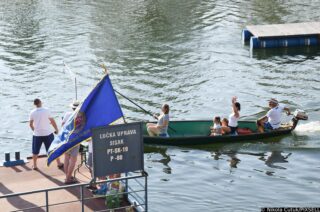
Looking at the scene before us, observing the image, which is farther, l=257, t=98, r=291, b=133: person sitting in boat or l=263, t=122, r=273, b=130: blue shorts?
l=263, t=122, r=273, b=130: blue shorts

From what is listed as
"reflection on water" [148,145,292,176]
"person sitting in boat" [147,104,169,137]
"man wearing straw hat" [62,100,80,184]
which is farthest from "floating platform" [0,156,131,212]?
"person sitting in boat" [147,104,169,137]

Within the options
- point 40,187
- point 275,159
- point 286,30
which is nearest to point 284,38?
point 286,30

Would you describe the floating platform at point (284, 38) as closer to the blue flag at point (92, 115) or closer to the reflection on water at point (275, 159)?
the reflection on water at point (275, 159)

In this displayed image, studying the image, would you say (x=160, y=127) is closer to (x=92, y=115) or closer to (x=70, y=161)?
(x=70, y=161)

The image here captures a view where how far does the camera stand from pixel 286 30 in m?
44.1

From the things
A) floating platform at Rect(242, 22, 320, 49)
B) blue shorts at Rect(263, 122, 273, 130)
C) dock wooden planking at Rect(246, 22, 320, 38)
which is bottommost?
blue shorts at Rect(263, 122, 273, 130)

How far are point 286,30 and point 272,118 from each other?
18.6m

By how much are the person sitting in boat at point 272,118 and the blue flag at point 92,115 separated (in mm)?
11525

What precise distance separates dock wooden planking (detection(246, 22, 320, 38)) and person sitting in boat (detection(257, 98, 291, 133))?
16443 mm

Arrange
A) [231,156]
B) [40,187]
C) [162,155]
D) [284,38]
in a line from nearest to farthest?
[40,187]
[231,156]
[162,155]
[284,38]

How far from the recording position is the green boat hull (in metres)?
26.0

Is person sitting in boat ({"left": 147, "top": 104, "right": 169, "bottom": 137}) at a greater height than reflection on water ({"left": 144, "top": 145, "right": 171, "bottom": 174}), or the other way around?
person sitting in boat ({"left": 147, "top": 104, "right": 169, "bottom": 137})

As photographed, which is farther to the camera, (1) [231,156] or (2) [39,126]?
(1) [231,156]

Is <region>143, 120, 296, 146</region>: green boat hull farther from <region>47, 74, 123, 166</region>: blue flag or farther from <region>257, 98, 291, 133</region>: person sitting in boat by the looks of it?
<region>47, 74, 123, 166</region>: blue flag
